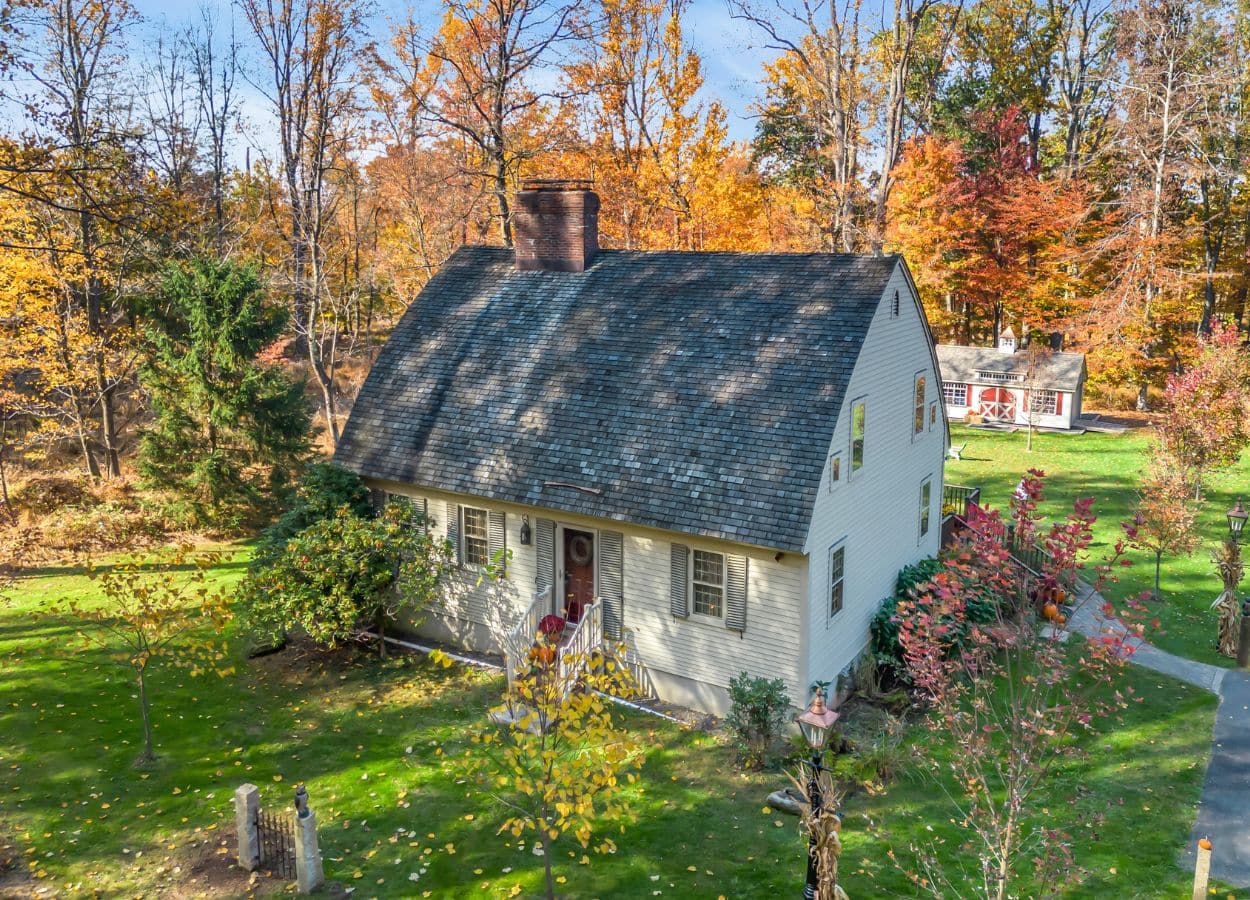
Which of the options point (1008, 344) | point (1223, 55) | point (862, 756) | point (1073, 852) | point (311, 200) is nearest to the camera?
point (1073, 852)

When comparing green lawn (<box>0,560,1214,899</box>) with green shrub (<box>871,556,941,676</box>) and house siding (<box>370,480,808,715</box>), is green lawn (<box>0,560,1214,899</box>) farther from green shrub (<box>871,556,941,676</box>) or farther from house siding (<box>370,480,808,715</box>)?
green shrub (<box>871,556,941,676</box>)

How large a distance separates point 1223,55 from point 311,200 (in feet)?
135

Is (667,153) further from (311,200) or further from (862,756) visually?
(862,756)

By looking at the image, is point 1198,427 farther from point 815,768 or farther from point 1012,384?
point 1012,384

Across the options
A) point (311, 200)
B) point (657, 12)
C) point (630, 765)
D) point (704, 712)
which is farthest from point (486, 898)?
point (657, 12)

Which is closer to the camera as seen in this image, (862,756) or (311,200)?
(862,756)

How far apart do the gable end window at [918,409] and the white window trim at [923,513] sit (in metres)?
1.29

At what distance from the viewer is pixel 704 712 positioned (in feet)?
47.0

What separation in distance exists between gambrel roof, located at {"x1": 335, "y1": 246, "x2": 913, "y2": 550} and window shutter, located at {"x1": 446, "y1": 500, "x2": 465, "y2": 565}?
26.6 inches

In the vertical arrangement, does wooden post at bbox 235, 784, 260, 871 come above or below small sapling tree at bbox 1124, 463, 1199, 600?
below

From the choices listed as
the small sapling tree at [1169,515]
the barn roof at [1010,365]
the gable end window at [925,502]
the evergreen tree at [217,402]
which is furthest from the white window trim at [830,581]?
the barn roof at [1010,365]

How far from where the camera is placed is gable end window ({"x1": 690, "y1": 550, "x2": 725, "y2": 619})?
13930 mm

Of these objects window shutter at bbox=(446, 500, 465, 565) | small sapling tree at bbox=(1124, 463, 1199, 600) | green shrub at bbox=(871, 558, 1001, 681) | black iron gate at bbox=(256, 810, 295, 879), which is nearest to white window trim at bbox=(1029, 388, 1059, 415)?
small sapling tree at bbox=(1124, 463, 1199, 600)

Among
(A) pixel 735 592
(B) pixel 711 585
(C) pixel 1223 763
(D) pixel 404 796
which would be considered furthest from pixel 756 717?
(C) pixel 1223 763
